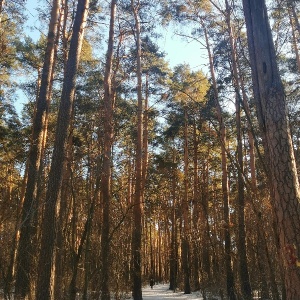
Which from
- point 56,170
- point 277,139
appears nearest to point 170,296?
point 56,170

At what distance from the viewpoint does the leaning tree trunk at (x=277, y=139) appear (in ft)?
12.0

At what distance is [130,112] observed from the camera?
14477mm

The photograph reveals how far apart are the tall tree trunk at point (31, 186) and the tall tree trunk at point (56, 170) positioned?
1.08 meters

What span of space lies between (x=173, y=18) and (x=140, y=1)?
184 centimetres

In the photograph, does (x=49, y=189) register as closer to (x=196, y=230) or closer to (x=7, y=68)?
(x=196, y=230)

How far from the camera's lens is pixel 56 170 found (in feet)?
21.3

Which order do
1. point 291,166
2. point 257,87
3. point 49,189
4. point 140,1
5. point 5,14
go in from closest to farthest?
point 291,166 < point 257,87 < point 49,189 < point 5,14 < point 140,1

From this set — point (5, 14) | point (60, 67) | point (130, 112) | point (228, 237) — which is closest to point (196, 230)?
point (228, 237)

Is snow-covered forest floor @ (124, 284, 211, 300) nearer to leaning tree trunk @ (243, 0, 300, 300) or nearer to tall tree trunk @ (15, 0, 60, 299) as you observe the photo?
tall tree trunk @ (15, 0, 60, 299)

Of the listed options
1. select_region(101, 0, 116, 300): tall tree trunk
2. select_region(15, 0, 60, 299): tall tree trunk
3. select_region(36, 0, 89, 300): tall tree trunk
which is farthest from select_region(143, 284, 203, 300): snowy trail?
select_region(36, 0, 89, 300): tall tree trunk

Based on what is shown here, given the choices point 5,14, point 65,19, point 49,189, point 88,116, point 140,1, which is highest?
point 140,1

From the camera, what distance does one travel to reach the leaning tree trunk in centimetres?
364

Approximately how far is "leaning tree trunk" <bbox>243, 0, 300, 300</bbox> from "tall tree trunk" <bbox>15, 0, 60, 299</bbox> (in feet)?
16.2

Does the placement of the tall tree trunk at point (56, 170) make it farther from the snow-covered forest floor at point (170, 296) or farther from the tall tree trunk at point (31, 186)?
the snow-covered forest floor at point (170, 296)
